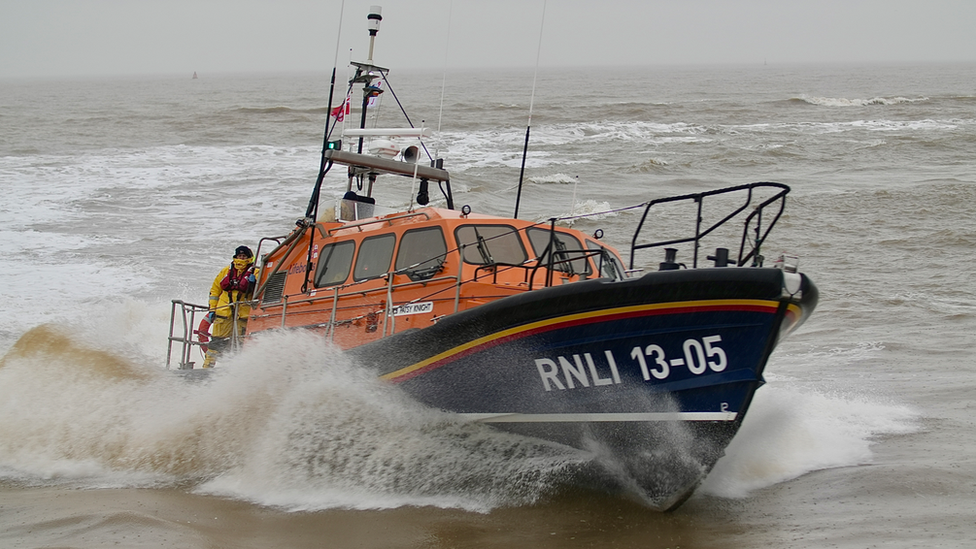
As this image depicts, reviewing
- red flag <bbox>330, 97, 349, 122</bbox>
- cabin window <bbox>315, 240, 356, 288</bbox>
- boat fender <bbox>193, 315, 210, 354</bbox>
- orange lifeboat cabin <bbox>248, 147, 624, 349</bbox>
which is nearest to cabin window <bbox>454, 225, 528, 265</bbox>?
orange lifeboat cabin <bbox>248, 147, 624, 349</bbox>

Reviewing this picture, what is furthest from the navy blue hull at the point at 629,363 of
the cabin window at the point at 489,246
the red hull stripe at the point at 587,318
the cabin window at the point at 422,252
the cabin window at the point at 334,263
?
the cabin window at the point at 334,263

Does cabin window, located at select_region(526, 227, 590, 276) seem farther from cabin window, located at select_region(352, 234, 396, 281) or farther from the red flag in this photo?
the red flag

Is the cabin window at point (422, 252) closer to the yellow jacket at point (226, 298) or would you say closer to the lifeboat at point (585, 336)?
the lifeboat at point (585, 336)

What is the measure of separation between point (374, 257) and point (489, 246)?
0.97 meters

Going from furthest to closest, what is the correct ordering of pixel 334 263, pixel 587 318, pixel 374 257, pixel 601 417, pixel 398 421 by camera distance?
pixel 334 263
pixel 374 257
pixel 398 421
pixel 601 417
pixel 587 318

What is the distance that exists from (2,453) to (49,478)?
80 cm

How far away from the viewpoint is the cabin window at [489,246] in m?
6.52

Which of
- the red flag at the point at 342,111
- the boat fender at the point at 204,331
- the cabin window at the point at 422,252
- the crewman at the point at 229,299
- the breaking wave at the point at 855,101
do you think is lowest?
the boat fender at the point at 204,331

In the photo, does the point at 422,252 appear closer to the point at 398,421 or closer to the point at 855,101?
the point at 398,421

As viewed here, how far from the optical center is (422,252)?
21.9 feet

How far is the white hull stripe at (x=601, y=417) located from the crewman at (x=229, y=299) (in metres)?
3.39

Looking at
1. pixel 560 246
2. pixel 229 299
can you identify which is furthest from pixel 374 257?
pixel 229 299

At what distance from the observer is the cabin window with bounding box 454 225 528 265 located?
6520 millimetres

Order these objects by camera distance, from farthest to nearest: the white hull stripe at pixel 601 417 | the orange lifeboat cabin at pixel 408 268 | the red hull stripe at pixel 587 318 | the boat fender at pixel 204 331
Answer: the boat fender at pixel 204 331 < the orange lifeboat cabin at pixel 408 268 < the white hull stripe at pixel 601 417 < the red hull stripe at pixel 587 318
